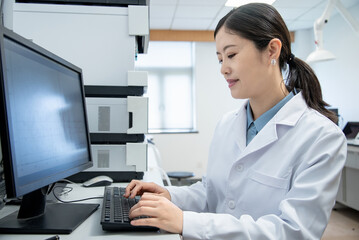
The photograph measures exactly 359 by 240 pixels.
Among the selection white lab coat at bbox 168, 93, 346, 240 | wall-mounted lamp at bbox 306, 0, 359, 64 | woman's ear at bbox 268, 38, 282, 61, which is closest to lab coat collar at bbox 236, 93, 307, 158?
white lab coat at bbox 168, 93, 346, 240

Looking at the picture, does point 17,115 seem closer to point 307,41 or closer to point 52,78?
point 52,78

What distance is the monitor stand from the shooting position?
1.87 feet

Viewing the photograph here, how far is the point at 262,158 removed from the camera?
77 cm

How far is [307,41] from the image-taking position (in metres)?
4.15

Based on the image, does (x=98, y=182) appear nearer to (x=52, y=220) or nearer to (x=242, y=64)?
(x=52, y=220)

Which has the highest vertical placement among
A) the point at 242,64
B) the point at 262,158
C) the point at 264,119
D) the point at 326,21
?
the point at 326,21

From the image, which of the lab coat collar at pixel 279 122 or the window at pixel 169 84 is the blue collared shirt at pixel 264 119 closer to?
the lab coat collar at pixel 279 122

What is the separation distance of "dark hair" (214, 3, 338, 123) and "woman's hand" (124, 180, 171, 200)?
49 cm

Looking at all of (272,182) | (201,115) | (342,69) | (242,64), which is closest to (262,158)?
(272,182)

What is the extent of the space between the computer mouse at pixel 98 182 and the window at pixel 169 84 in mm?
3133

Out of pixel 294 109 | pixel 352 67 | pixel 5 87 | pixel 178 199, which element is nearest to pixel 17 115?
pixel 5 87

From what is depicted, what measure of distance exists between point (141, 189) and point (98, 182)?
0.23 meters

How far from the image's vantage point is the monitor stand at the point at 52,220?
0.57 metres

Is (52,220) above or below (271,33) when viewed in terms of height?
below
